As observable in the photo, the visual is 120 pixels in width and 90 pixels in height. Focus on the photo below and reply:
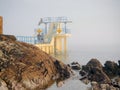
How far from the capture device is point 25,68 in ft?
57.3

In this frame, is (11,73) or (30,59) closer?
(11,73)

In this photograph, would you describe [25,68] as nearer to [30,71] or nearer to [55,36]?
[30,71]

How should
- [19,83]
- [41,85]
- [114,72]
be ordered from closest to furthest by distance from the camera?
[19,83], [41,85], [114,72]

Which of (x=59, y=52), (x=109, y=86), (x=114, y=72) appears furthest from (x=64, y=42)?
(x=109, y=86)

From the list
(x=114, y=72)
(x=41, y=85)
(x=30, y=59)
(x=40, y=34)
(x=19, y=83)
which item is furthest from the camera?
(x=40, y=34)

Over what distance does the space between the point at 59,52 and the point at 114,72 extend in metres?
15.1

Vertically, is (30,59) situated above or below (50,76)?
above

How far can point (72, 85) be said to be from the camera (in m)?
18.2

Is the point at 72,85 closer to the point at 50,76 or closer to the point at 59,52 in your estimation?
the point at 50,76

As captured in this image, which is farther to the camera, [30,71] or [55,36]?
[55,36]

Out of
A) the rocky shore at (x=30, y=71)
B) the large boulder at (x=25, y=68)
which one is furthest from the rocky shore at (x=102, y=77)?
the large boulder at (x=25, y=68)

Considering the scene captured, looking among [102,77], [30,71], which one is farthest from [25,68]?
[102,77]

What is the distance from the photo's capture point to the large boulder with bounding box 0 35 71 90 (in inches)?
641

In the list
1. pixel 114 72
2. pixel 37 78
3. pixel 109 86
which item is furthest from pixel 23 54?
pixel 114 72
